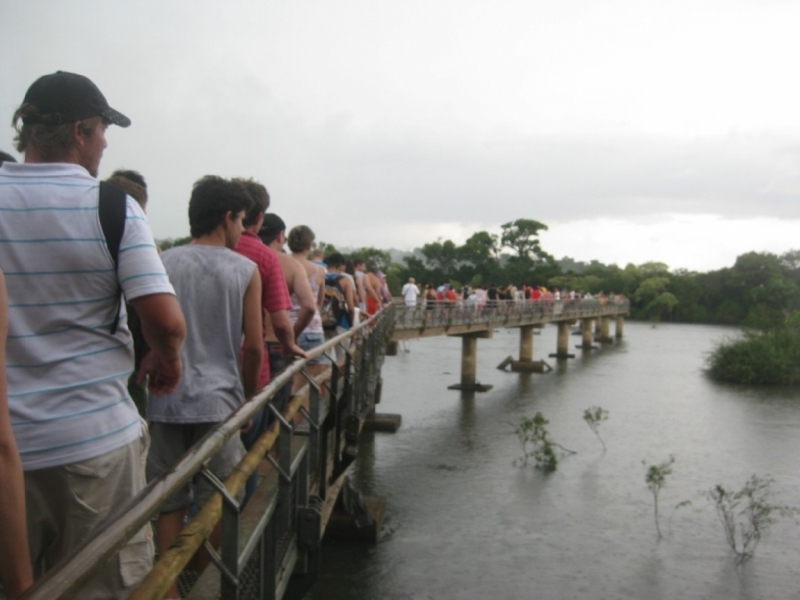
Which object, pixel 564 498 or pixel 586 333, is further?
pixel 586 333

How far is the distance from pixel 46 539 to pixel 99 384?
0.39 meters

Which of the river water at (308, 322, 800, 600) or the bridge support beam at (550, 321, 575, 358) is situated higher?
the bridge support beam at (550, 321, 575, 358)

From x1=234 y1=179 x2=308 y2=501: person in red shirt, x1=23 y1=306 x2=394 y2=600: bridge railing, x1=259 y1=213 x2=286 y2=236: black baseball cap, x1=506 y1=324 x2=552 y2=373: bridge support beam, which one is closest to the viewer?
x1=23 y1=306 x2=394 y2=600: bridge railing

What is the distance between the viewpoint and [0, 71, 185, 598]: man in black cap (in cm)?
206

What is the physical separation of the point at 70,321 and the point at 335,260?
7297mm

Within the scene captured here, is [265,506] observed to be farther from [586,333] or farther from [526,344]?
[586,333]

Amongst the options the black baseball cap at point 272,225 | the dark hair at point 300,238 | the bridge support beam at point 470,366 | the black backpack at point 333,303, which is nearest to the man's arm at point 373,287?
the black backpack at point 333,303

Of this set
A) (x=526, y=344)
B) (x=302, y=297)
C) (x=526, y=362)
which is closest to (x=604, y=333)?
(x=526, y=344)

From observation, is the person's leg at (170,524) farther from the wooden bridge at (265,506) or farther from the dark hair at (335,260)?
the dark hair at (335,260)

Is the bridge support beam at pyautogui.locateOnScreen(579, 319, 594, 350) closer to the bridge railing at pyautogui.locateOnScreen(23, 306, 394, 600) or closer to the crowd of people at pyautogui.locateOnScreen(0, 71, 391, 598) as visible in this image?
the bridge railing at pyautogui.locateOnScreen(23, 306, 394, 600)

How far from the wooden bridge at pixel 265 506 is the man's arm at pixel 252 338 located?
0.15 metres

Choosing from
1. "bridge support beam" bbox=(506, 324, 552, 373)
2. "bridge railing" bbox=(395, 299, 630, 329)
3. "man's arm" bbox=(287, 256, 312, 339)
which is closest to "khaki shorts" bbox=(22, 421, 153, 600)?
"man's arm" bbox=(287, 256, 312, 339)

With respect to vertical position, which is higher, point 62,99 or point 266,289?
point 62,99

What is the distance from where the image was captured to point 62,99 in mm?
2188
